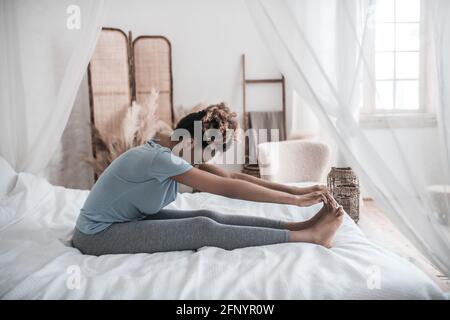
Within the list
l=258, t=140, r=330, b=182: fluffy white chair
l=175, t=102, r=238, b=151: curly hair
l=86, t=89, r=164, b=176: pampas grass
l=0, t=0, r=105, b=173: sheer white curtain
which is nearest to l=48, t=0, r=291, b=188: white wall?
l=86, t=89, r=164, b=176: pampas grass

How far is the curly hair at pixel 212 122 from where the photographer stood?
174 cm

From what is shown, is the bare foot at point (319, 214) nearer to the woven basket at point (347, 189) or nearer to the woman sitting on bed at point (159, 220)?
the woman sitting on bed at point (159, 220)

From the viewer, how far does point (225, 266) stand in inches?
54.7

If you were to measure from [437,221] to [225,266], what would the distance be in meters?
0.75

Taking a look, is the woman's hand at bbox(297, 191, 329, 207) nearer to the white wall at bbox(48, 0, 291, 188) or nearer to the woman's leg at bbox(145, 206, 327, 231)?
the woman's leg at bbox(145, 206, 327, 231)

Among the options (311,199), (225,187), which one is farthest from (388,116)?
(225,187)

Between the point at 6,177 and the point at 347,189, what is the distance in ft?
7.59

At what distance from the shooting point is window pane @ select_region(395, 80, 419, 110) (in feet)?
4.77

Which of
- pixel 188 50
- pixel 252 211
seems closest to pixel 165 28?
pixel 188 50

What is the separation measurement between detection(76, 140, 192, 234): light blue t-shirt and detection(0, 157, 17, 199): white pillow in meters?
0.75

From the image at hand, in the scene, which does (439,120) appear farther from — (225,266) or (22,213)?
(22,213)

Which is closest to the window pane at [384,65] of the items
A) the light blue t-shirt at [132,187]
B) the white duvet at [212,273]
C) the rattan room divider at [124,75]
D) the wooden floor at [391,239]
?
the white duvet at [212,273]

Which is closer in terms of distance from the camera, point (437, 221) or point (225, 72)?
point (437, 221)

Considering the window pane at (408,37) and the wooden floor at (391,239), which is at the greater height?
the window pane at (408,37)
